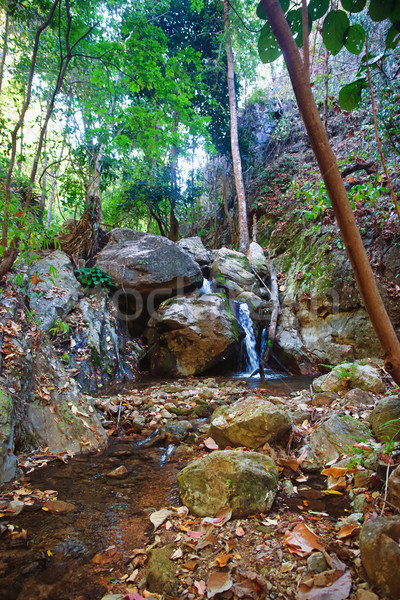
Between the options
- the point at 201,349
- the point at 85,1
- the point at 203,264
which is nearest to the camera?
the point at 85,1

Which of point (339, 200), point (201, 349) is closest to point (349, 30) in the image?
point (339, 200)

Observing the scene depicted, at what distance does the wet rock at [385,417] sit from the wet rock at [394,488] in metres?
0.80

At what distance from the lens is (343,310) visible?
826 centimetres

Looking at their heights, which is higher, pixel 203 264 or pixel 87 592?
pixel 203 264

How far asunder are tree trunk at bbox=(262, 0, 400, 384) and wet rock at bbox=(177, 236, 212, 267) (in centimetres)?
1043

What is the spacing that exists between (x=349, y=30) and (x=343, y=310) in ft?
25.7

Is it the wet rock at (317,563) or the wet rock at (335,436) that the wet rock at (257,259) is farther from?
the wet rock at (317,563)

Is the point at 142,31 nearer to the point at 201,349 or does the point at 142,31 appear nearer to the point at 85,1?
the point at 85,1

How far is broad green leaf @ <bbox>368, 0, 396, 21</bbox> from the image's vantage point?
3.81 feet

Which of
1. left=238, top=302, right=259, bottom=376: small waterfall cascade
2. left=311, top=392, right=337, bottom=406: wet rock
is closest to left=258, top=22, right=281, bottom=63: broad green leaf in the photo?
left=311, top=392, right=337, bottom=406: wet rock

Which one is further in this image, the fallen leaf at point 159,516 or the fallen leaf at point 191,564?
the fallen leaf at point 159,516

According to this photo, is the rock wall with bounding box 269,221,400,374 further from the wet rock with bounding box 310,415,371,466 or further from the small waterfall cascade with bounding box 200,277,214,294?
the wet rock with bounding box 310,415,371,466

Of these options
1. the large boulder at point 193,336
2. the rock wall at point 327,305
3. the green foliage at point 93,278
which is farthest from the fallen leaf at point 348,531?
the green foliage at point 93,278

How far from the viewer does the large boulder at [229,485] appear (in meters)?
2.21
